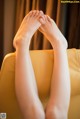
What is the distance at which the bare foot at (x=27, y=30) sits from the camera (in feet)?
3.59

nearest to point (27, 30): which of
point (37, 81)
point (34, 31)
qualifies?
point (34, 31)

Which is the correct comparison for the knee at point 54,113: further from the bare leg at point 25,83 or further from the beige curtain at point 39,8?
the beige curtain at point 39,8

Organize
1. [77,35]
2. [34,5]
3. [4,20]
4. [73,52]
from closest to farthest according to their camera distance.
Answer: [73,52] < [77,35] < [34,5] < [4,20]

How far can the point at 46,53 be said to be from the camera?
118cm

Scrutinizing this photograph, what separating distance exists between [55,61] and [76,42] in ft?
1.78

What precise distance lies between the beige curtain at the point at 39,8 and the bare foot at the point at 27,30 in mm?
457

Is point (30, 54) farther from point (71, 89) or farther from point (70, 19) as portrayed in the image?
point (70, 19)

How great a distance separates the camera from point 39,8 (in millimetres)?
1747

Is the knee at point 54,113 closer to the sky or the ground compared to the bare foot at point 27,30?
closer to the ground

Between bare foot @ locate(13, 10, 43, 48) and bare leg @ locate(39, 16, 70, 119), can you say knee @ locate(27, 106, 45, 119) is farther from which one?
bare foot @ locate(13, 10, 43, 48)

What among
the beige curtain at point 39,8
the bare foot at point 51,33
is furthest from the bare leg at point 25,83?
the beige curtain at point 39,8

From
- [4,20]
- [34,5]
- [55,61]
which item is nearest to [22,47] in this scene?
[55,61]

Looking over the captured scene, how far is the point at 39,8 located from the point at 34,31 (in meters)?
0.64

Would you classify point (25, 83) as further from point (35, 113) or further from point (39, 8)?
point (39, 8)
